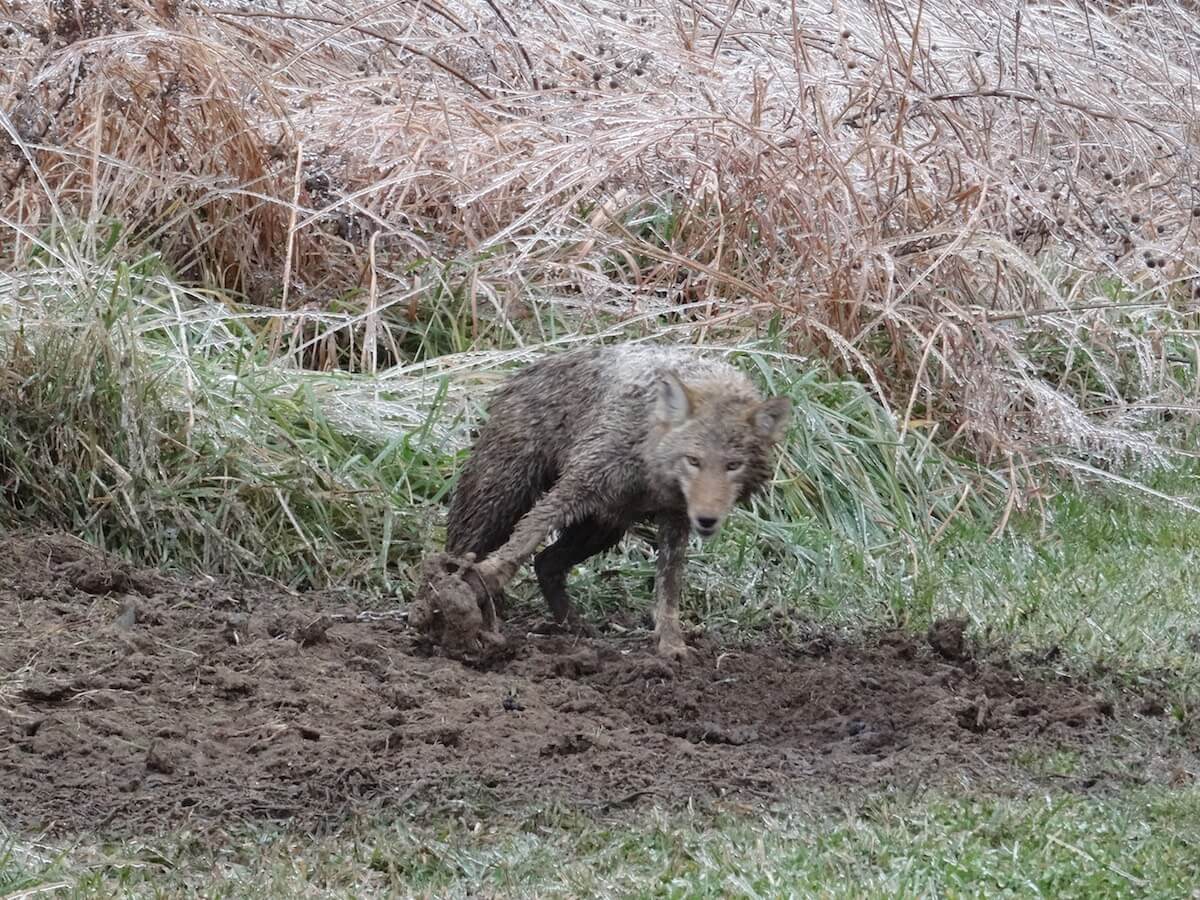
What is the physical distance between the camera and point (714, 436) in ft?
17.7

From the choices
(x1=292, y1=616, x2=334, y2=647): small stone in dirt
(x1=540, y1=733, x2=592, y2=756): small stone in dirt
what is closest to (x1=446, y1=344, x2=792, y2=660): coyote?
(x1=292, y1=616, x2=334, y2=647): small stone in dirt

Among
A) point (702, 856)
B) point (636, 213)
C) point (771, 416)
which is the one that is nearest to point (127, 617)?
point (771, 416)

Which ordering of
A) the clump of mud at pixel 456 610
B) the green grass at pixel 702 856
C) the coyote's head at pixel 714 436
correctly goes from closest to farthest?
the green grass at pixel 702 856 → the coyote's head at pixel 714 436 → the clump of mud at pixel 456 610

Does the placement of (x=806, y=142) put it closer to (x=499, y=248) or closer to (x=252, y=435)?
(x=499, y=248)

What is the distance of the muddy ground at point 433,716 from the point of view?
4.50m

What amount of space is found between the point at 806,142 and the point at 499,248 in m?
1.53

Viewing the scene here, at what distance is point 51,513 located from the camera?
6480 millimetres

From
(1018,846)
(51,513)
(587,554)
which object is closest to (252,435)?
(51,513)

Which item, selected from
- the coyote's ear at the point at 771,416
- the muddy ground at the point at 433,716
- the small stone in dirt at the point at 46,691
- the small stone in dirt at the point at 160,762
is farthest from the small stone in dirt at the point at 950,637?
the small stone in dirt at the point at 46,691

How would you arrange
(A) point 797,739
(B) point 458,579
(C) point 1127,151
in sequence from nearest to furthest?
(A) point 797,739
(B) point 458,579
(C) point 1127,151

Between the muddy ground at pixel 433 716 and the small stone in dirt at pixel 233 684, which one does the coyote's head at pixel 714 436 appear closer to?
the muddy ground at pixel 433 716

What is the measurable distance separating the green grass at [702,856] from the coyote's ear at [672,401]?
1447mm

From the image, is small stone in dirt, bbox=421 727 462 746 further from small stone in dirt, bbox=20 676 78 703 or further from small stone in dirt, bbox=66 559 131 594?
small stone in dirt, bbox=66 559 131 594

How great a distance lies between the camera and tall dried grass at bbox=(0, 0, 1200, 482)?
7.84 m
